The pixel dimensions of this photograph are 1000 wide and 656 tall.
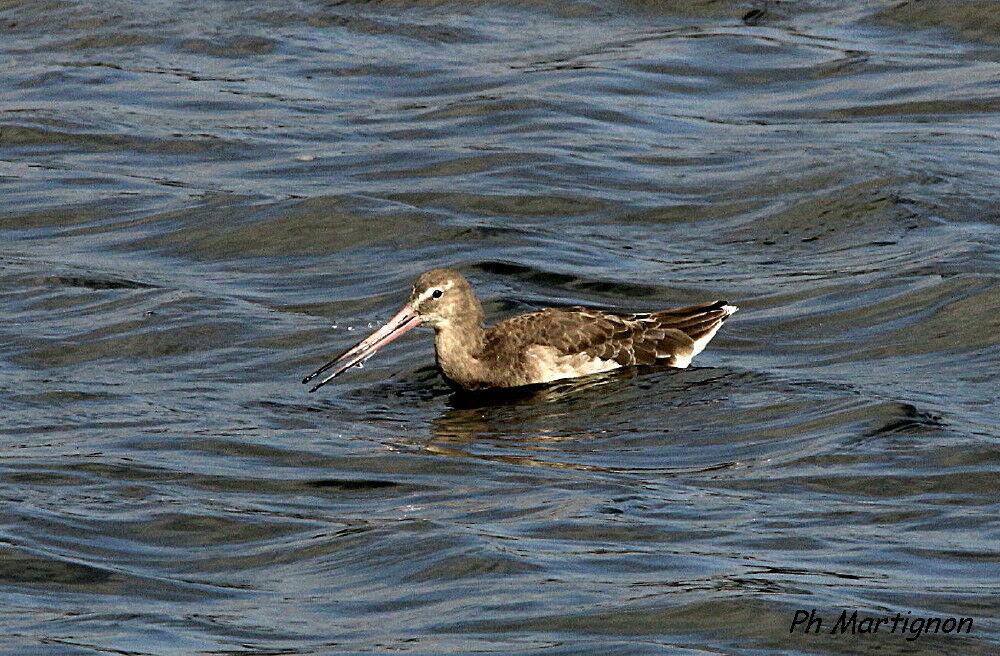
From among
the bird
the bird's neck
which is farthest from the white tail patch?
the bird's neck

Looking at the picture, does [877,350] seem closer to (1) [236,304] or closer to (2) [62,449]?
(1) [236,304]

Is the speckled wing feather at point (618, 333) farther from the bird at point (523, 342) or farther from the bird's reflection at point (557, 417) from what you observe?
the bird's reflection at point (557, 417)

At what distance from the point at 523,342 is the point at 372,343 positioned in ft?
3.03

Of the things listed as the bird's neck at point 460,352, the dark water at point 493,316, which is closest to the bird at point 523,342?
the bird's neck at point 460,352

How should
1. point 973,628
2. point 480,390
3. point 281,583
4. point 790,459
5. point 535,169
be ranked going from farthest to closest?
point 535,169 < point 480,390 < point 790,459 < point 281,583 < point 973,628

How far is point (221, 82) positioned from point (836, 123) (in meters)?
5.97

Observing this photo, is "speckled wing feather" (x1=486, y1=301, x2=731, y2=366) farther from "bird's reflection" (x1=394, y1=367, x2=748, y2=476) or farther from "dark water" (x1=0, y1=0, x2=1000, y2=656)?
"dark water" (x1=0, y1=0, x2=1000, y2=656)

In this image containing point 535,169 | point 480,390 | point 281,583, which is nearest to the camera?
point 281,583

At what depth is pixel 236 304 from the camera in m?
13.2

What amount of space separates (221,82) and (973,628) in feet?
42.3

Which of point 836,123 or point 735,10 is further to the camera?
point 735,10

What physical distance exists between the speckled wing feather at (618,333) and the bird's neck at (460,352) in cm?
13

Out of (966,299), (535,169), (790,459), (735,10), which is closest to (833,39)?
(735,10)

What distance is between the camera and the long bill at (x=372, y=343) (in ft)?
38.4
